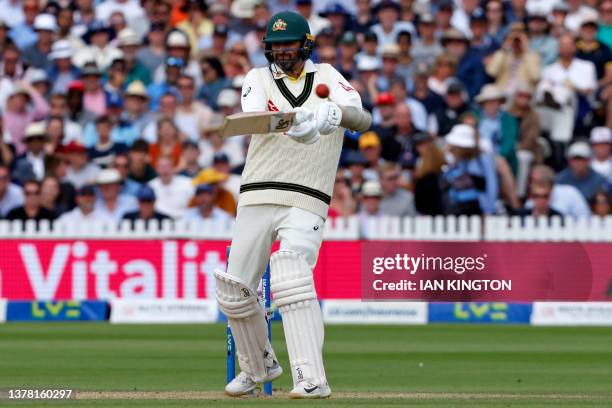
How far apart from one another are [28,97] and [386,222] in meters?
5.09

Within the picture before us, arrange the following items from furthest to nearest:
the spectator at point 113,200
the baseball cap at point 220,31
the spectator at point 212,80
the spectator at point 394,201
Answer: the baseball cap at point 220,31 < the spectator at point 212,80 < the spectator at point 113,200 < the spectator at point 394,201

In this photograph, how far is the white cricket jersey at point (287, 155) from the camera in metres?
8.39

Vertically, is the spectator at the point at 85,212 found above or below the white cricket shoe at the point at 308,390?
above

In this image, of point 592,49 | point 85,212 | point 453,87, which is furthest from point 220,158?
point 592,49

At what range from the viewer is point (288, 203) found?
8383 millimetres

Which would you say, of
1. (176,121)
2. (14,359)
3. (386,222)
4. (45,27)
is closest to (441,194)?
(386,222)

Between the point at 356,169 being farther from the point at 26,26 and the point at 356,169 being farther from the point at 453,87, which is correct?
the point at 26,26

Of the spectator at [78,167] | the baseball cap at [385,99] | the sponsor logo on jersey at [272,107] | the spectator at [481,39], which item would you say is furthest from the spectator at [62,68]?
the sponsor logo on jersey at [272,107]

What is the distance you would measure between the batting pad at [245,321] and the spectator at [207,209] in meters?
9.05

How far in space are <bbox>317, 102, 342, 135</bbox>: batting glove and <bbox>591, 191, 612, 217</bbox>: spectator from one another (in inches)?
390

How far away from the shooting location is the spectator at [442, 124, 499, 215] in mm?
17328

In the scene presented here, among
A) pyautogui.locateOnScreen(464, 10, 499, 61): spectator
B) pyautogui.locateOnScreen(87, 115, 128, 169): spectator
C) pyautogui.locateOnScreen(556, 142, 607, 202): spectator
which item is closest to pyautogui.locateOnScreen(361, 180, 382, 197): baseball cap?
pyautogui.locateOnScreen(556, 142, 607, 202): spectator

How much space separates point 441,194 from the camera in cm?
1778

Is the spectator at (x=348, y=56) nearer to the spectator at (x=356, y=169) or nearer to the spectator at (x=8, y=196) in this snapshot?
the spectator at (x=356, y=169)
